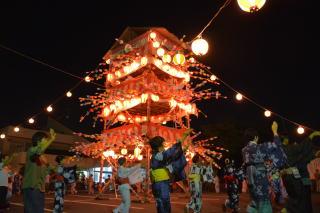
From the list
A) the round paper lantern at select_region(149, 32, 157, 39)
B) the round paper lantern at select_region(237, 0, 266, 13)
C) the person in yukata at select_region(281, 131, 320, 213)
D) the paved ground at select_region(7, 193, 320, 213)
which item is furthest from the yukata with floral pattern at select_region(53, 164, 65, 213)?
the round paper lantern at select_region(149, 32, 157, 39)

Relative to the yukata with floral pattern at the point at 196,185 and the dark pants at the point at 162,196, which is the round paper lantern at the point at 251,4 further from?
the dark pants at the point at 162,196

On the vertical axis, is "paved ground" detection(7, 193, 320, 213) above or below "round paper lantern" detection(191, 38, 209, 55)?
below

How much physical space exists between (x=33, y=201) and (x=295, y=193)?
5230 mm

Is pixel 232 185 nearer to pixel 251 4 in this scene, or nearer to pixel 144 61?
pixel 251 4

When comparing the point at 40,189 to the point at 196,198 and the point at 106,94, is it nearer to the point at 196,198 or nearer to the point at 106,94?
the point at 196,198

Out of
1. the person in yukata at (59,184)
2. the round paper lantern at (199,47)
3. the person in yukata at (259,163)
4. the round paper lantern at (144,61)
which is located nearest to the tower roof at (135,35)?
the round paper lantern at (144,61)

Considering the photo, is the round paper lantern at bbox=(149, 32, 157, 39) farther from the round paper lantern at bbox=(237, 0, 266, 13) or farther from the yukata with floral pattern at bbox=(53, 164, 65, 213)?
the yukata with floral pattern at bbox=(53, 164, 65, 213)

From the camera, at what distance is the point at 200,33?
1153cm

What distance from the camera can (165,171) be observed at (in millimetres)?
5945

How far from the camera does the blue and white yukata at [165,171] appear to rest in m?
5.81

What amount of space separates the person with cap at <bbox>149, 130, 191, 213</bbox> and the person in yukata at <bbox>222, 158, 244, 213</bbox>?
5.03 meters

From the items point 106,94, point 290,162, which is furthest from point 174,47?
point 290,162

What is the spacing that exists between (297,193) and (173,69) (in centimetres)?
1432

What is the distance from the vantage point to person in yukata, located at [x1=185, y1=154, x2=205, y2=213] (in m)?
9.73
